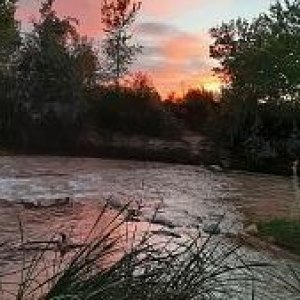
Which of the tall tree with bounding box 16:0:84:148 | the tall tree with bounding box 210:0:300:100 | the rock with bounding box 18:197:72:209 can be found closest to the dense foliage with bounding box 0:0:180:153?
the tall tree with bounding box 16:0:84:148

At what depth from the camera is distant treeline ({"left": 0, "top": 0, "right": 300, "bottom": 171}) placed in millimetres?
37156

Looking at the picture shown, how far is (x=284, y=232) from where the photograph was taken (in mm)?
13680

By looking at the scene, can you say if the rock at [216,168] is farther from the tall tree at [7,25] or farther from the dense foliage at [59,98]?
the tall tree at [7,25]

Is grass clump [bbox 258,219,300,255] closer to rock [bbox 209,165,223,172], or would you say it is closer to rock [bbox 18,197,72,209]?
rock [bbox 18,197,72,209]

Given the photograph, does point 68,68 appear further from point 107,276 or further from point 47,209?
point 107,276

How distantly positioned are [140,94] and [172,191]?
18323 millimetres

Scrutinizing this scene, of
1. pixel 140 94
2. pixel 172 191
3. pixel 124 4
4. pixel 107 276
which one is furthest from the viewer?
pixel 124 4

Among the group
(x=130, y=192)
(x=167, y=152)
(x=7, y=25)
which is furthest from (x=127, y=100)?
(x=130, y=192)

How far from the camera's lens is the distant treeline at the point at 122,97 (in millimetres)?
37156

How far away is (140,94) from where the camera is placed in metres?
39.4

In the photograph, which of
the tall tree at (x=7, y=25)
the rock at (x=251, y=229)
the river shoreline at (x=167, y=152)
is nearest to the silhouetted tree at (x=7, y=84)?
the tall tree at (x=7, y=25)

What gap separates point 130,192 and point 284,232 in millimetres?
7010

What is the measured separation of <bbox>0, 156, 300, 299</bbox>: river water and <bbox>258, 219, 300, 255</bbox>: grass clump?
497mm

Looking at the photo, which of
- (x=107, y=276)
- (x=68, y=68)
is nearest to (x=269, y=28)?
(x=68, y=68)
